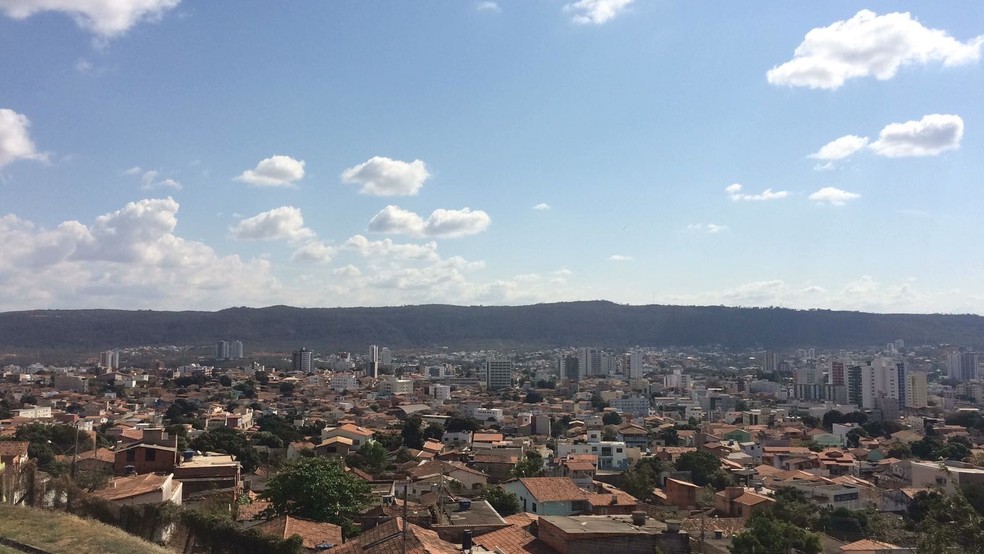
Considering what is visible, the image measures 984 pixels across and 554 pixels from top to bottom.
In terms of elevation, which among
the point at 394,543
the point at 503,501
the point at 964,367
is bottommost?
the point at 964,367

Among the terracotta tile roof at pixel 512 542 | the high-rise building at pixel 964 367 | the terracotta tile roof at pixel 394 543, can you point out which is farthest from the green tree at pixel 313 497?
the high-rise building at pixel 964 367

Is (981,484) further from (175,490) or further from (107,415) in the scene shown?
(107,415)

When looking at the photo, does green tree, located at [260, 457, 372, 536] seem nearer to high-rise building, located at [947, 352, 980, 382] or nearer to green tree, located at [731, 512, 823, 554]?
green tree, located at [731, 512, 823, 554]

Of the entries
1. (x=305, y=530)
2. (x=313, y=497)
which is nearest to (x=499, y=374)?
(x=313, y=497)

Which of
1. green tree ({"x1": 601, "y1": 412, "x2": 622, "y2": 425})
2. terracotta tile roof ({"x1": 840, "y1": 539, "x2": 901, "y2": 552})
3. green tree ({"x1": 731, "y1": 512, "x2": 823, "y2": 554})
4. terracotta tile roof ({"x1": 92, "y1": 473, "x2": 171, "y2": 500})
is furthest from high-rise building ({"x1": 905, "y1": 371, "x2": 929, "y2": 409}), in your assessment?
terracotta tile roof ({"x1": 92, "y1": 473, "x2": 171, "y2": 500})

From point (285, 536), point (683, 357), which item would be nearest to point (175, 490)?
point (285, 536)

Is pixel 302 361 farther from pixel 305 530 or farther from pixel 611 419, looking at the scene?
pixel 305 530
